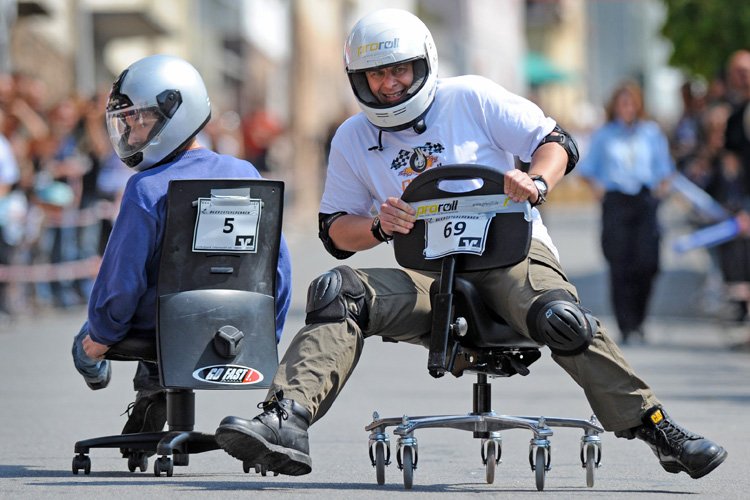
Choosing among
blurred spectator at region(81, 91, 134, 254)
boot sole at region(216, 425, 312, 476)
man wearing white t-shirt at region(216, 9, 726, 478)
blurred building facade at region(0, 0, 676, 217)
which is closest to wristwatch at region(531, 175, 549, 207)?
man wearing white t-shirt at region(216, 9, 726, 478)

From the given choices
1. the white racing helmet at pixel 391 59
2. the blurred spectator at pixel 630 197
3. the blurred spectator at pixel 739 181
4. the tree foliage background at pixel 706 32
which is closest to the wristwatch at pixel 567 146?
the white racing helmet at pixel 391 59

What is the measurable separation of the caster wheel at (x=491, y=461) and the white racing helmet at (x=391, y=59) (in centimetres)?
116

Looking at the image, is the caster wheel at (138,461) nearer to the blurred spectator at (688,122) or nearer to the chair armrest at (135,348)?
the chair armrest at (135,348)

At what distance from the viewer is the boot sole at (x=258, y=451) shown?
598 cm

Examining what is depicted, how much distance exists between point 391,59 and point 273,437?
144 cm

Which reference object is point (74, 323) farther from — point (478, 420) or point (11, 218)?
point (478, 420)

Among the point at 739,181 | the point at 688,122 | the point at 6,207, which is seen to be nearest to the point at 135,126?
the point at 6,207

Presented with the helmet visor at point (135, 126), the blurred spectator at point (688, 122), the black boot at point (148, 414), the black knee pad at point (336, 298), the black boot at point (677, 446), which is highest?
the blurred spectator at point (688, 122)

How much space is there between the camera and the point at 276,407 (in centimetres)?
614

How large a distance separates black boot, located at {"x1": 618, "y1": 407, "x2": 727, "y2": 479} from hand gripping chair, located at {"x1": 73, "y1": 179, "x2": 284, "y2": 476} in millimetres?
1392

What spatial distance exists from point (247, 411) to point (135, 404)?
2.46 m

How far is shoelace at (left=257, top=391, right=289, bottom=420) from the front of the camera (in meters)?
6.13

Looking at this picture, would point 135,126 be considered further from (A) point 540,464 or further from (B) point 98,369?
(A) point 540,464

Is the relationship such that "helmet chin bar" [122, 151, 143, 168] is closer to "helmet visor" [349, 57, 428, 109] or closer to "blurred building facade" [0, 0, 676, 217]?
"helmet visor" [349, 57, 428, 109]
